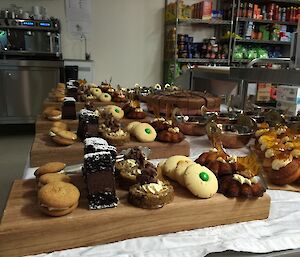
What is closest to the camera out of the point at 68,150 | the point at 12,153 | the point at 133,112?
the point at 68,150

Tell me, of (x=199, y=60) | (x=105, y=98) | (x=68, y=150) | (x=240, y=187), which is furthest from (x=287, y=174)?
(x=199, y=60)

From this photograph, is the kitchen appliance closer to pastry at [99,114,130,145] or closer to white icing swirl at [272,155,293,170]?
pastry at [99,114,130,145]

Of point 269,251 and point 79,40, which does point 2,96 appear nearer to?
point 79,40

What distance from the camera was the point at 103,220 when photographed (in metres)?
0.58

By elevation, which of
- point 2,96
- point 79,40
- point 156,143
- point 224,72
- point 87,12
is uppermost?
point 87,12

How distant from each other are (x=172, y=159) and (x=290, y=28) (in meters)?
4.55

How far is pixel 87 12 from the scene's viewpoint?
407 centimetres

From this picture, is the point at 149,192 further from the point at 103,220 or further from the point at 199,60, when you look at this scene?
the point at 199,60

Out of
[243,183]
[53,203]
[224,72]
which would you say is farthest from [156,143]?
[224,72]

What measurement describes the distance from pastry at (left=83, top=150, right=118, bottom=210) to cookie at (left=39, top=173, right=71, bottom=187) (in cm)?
9

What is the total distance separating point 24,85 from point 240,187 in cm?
343

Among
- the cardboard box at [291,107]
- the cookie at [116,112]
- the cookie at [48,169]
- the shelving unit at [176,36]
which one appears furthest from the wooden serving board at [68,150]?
the shelving unit at [176,36]

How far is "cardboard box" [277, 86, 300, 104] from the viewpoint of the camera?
5.68ft

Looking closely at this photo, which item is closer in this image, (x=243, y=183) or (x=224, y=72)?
(x=243, y=183)
